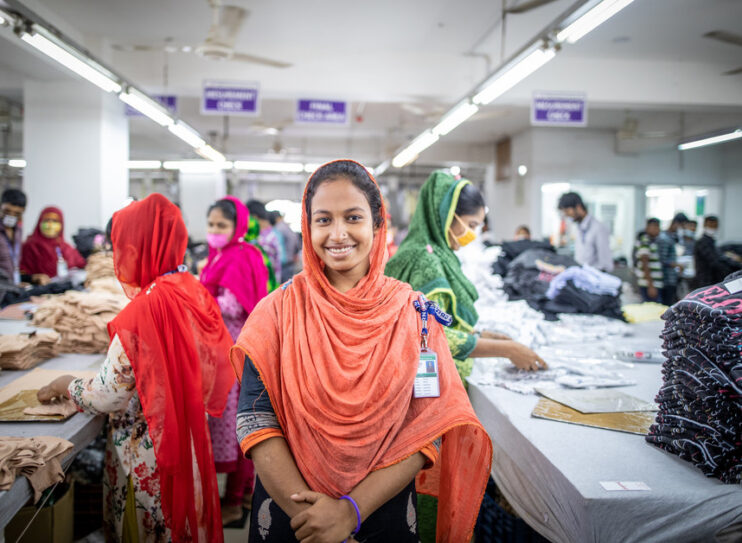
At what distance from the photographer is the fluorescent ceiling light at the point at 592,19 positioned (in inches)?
111

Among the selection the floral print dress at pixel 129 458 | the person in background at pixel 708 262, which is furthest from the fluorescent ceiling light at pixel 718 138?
the floral print dress at pixel 129 458

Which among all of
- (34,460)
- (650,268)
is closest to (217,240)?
(34,460)

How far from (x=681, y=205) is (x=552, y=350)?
1248 centimetres

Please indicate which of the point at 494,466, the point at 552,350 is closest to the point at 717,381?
the point at 494,466

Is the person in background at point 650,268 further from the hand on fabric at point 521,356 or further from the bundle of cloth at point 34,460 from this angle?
the bundle of cloth at point 34,460

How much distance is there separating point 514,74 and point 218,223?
10.4 ft

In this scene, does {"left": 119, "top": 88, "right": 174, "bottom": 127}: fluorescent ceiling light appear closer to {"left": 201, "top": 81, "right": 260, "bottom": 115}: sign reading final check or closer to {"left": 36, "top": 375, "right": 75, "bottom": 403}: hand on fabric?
{"left": 201, "top": 81, "right": 260, "bottom": 115}: sign reading final check

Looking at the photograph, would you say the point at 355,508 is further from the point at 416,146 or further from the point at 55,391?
the point at 416,146

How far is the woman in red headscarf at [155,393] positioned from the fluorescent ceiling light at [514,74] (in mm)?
3330

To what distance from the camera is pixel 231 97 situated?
22.4 ft

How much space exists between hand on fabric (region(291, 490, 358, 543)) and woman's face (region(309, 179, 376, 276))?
59cm

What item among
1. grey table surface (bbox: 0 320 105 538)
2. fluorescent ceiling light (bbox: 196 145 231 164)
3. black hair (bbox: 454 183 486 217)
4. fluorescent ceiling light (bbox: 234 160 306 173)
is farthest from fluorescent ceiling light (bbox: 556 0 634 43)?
fluorescent ceiling light (bbox: 234 160 306 173)

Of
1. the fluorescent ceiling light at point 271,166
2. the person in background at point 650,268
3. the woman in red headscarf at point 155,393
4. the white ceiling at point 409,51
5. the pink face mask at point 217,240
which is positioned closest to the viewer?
the woman in red headscarf at point 155,393

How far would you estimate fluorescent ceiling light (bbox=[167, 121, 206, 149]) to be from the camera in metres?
6.46
